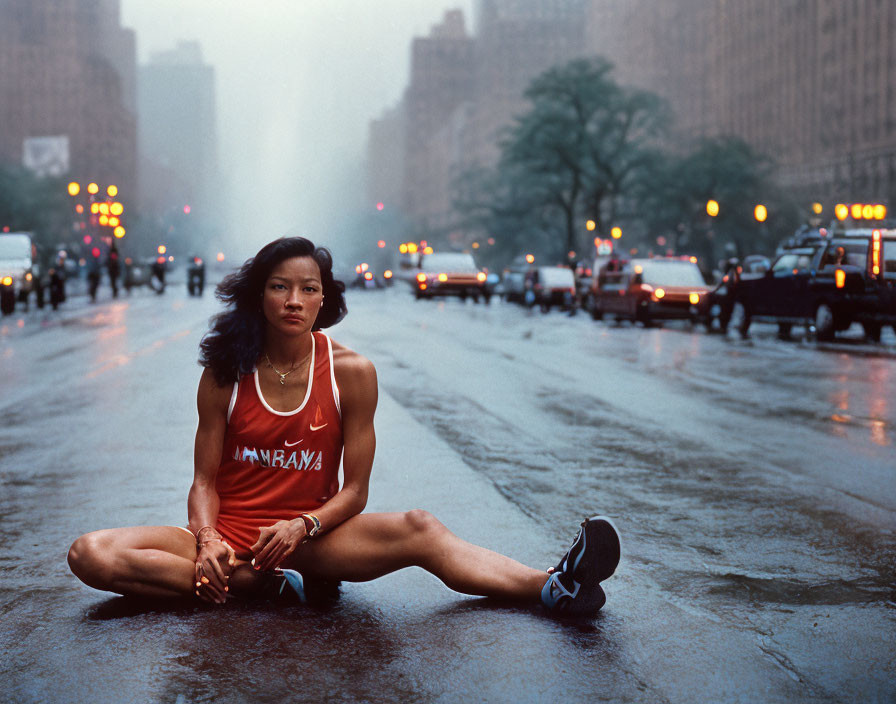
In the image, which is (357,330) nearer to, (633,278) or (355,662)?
(633,278)

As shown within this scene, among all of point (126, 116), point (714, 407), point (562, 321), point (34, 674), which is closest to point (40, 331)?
point (562, 321)

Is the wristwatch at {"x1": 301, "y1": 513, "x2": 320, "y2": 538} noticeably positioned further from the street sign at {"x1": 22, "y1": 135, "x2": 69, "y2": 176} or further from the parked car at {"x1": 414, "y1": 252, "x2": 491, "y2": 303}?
the street sign at {"x1": 22, "y1": 135, "x2": 69, "y2": 176}

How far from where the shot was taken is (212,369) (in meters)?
4.42

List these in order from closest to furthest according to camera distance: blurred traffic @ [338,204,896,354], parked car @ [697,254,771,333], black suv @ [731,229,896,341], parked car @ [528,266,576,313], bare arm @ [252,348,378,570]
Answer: bare arm @ [252,348,378,570] → black suv @ [731,229,896,341] → blurred traffic @ [338,204,896,354] → parked car @ [697,254,771,333] → parked car @ [528,266,576,313]

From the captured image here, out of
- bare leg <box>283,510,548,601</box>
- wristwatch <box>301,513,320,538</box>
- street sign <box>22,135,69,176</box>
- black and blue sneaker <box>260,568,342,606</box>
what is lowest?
black and blue sneaker <box>260,568,342,606</box>

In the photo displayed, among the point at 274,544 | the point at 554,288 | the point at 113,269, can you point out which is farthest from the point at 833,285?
the point at 113,269

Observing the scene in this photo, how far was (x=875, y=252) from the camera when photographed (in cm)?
2319

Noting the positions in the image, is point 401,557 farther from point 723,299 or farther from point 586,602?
point 723,299

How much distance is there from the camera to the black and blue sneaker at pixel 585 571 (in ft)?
13.6

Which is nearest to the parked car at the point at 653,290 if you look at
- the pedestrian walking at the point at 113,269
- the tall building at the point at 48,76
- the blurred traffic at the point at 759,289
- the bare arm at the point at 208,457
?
the blurred traffic at the point at 759,289

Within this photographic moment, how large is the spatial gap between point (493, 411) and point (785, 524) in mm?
5188

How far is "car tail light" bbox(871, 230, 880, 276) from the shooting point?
2283 cm

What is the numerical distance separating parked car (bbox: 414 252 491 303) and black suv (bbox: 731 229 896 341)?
765 inches

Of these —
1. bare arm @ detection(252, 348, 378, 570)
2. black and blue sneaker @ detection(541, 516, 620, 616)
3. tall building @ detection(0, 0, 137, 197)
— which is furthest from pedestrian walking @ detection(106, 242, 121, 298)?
tall building @ detection(0, 0, 137, 197)
